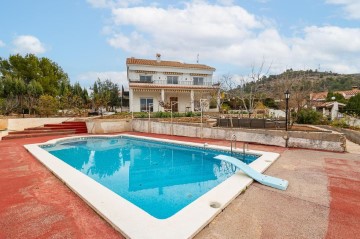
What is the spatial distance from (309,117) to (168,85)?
641 inches

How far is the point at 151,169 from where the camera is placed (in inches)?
316

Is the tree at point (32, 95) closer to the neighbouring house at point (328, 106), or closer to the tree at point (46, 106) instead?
the tree at point (46, 106)

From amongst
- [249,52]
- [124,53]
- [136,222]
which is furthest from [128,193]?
[124,53]

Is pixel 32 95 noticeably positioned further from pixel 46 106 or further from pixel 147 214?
pixel 147 214

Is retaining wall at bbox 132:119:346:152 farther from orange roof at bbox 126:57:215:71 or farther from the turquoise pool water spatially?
orange roof at bbox 126:57:215:71

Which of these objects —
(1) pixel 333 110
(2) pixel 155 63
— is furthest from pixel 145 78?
(1) pixel 333 110

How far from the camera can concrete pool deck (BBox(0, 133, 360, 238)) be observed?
3.05 metres

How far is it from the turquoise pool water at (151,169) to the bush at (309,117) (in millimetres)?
9480

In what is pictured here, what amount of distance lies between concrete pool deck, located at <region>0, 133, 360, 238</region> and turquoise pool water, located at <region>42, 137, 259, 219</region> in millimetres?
1369

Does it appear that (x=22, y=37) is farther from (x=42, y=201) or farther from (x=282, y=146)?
(x=282, y=146)

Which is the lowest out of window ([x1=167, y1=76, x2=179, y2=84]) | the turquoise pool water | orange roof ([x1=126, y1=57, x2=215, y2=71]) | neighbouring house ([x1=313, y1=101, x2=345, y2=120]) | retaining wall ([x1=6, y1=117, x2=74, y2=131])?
the turquoise pool water

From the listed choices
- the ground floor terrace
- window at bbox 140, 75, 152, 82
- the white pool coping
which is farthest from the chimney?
the white pool coping

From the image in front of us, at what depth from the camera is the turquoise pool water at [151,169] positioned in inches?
203

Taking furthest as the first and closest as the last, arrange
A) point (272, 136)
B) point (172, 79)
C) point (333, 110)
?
point (172, 79) < point (333, 110) < point (272, 136)
